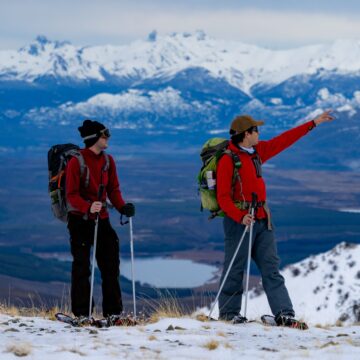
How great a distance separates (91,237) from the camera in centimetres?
1056

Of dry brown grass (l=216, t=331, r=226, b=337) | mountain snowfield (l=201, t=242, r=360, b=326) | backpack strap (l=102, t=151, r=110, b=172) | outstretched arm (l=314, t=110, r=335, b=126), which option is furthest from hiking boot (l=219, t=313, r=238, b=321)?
mountain snowfield (l=201, t=242, r=360, b=326)

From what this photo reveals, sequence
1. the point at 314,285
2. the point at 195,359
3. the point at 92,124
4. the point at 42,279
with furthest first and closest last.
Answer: the point at 42,279, the point at 314,285, the point at 92,124, the point at 195,359

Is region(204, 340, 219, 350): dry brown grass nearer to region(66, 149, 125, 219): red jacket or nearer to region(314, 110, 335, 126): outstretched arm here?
region(66, 149, 125, 219): red jacket

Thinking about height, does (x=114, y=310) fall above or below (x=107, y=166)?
below

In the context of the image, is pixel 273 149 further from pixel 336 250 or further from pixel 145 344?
pixel 336 250

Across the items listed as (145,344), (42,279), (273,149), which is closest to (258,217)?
(273,149)

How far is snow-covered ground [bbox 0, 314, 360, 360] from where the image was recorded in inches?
301

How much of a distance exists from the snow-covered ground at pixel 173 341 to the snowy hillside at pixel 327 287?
39104 mm

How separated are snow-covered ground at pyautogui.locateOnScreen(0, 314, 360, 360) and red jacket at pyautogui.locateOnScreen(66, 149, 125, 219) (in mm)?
1414

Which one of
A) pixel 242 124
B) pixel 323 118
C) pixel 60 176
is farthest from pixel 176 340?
pixel 323 118

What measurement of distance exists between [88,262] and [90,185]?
3.07 feet

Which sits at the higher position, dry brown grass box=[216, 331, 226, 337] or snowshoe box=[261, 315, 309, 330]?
dry brown grass box=[216, 331, 226, 337]

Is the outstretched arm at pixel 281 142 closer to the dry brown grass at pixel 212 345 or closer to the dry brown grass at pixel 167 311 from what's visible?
the dry brown grass at pixel 167 311

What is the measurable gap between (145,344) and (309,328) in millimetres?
2865
